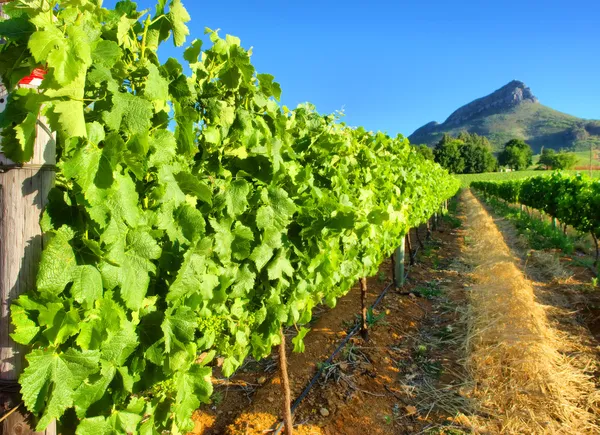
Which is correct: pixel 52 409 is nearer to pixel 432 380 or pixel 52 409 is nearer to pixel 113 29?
pixel 113 29

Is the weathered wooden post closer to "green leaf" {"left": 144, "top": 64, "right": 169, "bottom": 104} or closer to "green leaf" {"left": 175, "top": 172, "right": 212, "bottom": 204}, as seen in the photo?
"green leaf" {"left": 144, "top": 64, "right": 169, "bottom": 104}

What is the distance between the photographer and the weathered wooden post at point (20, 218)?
128cm

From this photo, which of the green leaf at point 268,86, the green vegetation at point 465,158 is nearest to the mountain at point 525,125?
the green vegetation at point 465,158

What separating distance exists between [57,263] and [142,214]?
1.10 feet

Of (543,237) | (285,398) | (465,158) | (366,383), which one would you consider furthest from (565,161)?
(285,398)

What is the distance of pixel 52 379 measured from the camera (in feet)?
4.08

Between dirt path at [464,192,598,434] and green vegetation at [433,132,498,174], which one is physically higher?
green vegetation at [433,132,498,174]

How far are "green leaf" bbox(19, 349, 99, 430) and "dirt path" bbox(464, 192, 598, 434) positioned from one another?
11.3 feet

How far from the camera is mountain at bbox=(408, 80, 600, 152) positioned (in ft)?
458

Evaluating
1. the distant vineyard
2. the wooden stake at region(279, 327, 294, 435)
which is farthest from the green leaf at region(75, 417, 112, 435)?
the distant vineyard

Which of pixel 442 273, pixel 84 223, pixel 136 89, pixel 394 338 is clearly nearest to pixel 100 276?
pixel 84 223

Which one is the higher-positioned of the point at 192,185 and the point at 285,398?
the point at 192,185

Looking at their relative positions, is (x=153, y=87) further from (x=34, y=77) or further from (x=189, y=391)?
(x=189, y=391)

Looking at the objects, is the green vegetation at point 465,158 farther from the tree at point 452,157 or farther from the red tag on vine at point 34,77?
the red tag on vine at point 34,77
